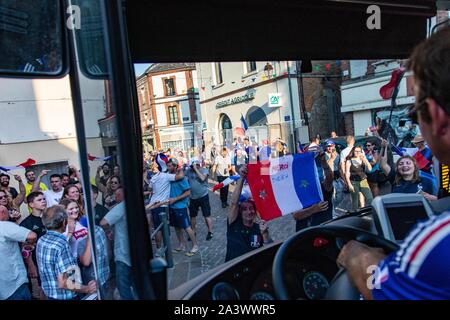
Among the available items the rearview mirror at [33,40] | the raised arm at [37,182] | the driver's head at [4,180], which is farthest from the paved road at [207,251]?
the rearview mirror at [33,40]

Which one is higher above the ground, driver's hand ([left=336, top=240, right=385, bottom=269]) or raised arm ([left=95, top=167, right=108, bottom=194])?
raised arm ([left=95, top=167, right=108, bottom=194])

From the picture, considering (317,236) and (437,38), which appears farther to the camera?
(317,236)

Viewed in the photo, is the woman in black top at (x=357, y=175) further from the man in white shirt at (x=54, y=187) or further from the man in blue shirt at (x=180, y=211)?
the man in white shirt at (x=54, y=187)

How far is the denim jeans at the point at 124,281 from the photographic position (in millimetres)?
1184

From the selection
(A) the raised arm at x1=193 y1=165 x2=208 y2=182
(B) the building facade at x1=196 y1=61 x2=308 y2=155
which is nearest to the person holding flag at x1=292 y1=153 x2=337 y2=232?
(A) the raised arm at x1=193 y1=165 x2=208 y2=182

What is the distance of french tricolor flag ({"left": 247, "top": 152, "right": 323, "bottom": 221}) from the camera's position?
162 inches

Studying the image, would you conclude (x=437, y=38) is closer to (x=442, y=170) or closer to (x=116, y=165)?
(x=116, y=165)

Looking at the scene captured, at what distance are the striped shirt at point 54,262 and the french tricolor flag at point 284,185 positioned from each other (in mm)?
2030

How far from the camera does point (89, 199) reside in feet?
4.59

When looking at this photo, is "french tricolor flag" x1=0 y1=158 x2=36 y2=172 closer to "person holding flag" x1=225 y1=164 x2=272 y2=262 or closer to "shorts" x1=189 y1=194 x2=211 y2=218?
"shorts" x1=189 y1=194 x2=211 y2=218

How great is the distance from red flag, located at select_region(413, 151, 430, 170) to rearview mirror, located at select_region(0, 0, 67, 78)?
4.76 meters

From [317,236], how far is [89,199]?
103 cm

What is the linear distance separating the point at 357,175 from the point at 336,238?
514 centimetres
